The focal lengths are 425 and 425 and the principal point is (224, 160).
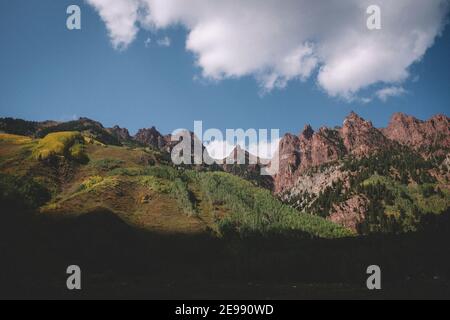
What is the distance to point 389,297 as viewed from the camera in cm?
7794

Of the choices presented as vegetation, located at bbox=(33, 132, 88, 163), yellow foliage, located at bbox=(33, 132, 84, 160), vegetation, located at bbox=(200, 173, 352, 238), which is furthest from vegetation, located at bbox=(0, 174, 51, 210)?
vegetation, located at bbox=(200, 173, 352, 238)

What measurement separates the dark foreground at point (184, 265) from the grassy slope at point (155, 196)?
23.9ft

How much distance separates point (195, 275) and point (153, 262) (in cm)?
1191

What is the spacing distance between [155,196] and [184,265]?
4054 centimetres

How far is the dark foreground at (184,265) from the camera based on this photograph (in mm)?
80312

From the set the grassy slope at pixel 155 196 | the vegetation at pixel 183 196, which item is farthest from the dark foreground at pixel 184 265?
the vegetation at pixel 183 196

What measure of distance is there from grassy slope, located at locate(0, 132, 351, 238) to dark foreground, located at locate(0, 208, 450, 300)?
7288 mm

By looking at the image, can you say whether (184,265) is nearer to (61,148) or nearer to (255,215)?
(255,215)

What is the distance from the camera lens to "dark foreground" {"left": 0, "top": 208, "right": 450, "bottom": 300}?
263 feet

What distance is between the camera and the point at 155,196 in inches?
5571

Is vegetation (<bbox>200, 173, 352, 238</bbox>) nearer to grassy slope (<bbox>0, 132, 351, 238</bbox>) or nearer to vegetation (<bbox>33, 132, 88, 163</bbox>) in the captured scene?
grassy slope (<bbox>0, 132, 351, 238</bbox>)

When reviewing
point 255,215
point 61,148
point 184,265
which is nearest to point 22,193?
point 61,148
